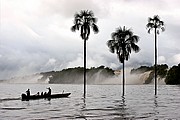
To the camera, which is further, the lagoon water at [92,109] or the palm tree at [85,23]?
the palm tree at [85,23]

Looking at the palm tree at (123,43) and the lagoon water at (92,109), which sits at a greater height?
the palm tree at (123,43)

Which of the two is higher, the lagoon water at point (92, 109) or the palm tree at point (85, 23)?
the palm tree at point (85, 23)

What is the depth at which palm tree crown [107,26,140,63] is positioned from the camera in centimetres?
6162

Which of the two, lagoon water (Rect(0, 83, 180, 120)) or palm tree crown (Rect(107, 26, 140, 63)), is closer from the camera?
lagoon water (Rect(0, 83, 180, 120))

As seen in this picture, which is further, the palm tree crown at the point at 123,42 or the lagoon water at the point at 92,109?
the palm tree crown at the point at 123,42

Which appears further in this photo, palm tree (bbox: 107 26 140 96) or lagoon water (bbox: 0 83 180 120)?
palm tree (bbox: 107 26 140 96)

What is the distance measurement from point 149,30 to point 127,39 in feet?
13.7

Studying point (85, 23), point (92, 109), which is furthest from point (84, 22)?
point (92, 109)

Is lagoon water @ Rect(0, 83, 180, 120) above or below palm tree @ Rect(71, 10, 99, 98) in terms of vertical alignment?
below

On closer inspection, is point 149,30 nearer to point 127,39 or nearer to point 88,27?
point 127,39

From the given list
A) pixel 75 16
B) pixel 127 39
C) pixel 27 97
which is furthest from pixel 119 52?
pixel 27 97

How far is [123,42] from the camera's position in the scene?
61750 mm

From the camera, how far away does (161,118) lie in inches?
1061

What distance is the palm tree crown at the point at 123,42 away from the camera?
6162cm
